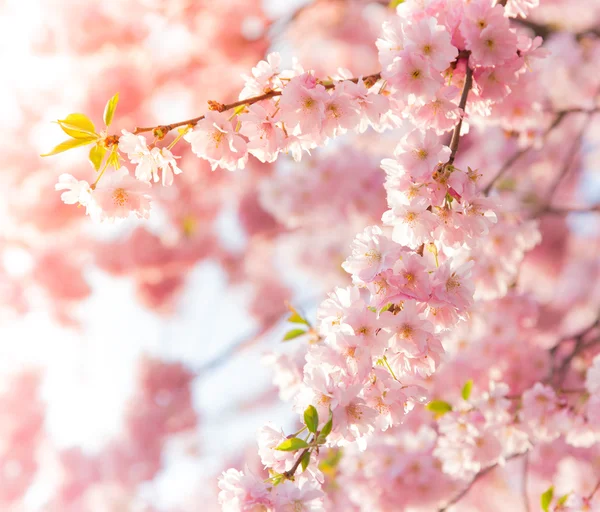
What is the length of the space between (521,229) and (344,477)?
1.17 meters

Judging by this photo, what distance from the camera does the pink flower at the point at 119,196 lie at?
36.3 inches

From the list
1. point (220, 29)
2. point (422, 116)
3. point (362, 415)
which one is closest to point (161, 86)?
point (220, 29)

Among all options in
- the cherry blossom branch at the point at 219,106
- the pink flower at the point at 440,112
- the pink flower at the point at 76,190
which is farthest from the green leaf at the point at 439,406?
the pink flower at the point at 76,190

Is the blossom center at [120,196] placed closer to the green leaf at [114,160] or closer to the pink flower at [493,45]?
the green leaf at [114,160]

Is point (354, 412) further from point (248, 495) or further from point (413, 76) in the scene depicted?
point (413, 76)

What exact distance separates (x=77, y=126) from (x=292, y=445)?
0.60 meters

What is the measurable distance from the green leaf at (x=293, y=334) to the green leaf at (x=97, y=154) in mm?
686

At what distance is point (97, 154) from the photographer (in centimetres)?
92

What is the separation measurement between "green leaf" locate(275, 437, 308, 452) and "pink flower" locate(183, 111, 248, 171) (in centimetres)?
45

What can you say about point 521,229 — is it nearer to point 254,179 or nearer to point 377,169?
point 377,169

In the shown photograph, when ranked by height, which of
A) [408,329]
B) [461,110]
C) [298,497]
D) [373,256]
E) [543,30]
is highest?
[543,30]

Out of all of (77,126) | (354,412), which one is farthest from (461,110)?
(77,126)

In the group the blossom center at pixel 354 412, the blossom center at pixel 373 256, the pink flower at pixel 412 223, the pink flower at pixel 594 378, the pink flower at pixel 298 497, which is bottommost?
the pink flower at pixel 298 497

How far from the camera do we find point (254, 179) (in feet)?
13.0
